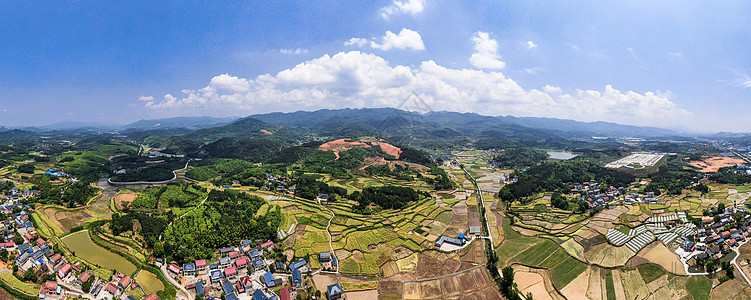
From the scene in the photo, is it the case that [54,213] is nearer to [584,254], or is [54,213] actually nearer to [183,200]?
[183,200]

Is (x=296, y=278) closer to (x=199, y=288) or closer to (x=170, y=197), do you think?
(x=199, y=288)

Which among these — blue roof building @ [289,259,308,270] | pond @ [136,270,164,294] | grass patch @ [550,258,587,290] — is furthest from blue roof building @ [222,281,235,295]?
grass patch @ [550,258,587,290]

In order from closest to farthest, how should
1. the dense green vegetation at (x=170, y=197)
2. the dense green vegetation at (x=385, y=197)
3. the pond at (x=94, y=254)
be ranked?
the pond at (x=94, y=254) → the dense green vegetation at (x=170, y=197) → the dense green vegetation at (x=385, y=197)

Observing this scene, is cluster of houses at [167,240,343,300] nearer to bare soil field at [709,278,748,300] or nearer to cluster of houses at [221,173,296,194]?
cluster of houses at [221,173,296,194]

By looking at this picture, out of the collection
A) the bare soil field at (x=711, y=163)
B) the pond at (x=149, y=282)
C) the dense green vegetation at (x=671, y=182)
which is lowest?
the pond at (x=149, y=282)

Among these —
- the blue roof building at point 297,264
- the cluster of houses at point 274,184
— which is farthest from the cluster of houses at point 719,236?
the cluster of houses at point 274,184

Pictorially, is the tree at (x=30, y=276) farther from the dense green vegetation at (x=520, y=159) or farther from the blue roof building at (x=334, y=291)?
the dense green vegetation at (x=520, y=159)

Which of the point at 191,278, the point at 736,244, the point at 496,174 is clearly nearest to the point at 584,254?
the point at 736,244
